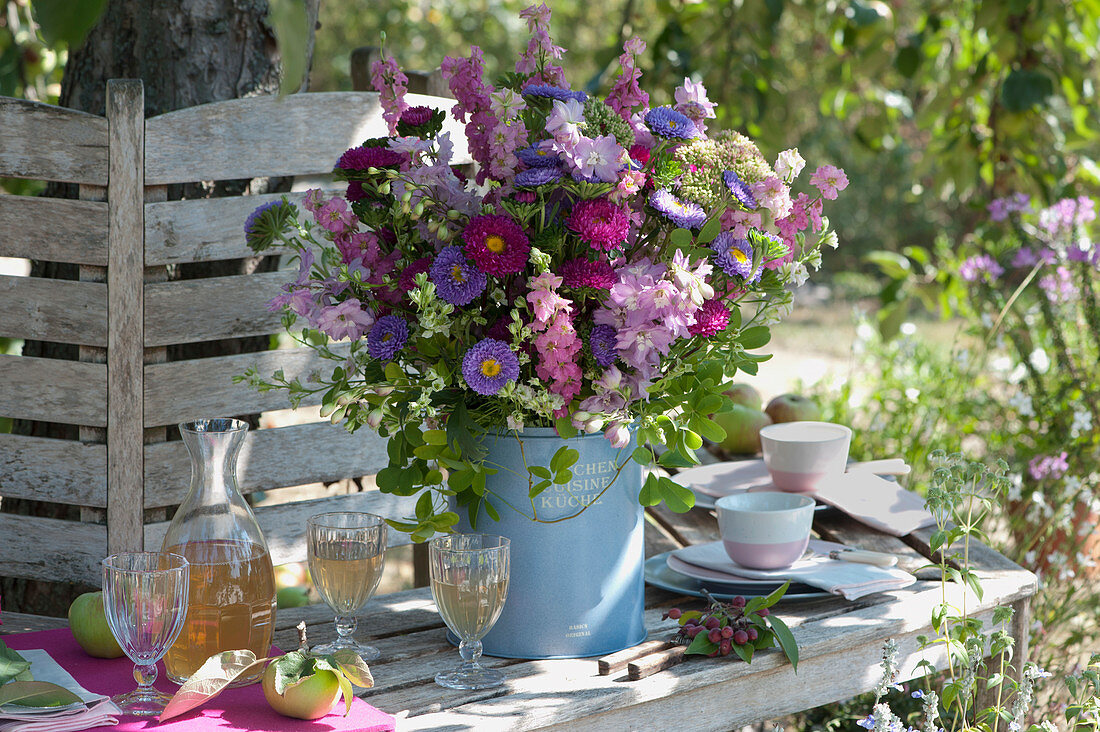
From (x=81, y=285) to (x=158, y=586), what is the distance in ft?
2.05

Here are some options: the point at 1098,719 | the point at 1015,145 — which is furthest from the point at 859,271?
the point at 1098,719

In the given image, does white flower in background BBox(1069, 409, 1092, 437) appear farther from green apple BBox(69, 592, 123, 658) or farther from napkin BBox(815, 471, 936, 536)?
green apple BBox(69, 592, 123, 658)

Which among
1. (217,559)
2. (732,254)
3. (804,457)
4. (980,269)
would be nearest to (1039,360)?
(980,269)

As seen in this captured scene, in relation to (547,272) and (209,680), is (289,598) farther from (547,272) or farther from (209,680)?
(547,272)

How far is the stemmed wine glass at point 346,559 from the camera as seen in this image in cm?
113

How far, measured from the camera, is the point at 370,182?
1.11m

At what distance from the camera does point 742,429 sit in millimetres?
2035

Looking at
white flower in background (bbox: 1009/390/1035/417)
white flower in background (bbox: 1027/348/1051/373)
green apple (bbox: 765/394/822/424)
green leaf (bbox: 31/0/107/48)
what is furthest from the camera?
white flower in background (bbox: 1027/348/1051/373)

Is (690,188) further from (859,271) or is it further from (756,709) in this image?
(859,271)

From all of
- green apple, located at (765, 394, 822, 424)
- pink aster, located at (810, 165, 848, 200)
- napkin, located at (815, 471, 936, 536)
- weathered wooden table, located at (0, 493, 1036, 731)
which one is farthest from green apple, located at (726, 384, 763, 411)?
pink aster, located at (810, 165, 848, 200)

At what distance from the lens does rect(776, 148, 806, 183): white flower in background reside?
3.68 ft

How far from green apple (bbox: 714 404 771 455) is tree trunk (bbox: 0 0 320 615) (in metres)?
0.93

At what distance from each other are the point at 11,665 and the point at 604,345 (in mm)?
647

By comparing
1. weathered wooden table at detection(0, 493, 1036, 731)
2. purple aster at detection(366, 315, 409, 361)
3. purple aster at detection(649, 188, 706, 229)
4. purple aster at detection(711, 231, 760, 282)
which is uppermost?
purple aster at detection(649, 188, 706, 229)
